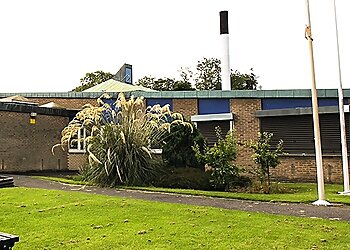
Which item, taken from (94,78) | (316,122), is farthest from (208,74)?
(316,122)

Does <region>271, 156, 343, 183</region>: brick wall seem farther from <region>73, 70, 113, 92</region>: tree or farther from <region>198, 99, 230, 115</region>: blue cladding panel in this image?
<region>73, 70, 113, 92</region>: tree

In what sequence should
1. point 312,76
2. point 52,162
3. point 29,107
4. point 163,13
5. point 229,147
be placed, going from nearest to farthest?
point 312,76 < point 229,147 < point 163,13 < point 29,107 < point 52,162

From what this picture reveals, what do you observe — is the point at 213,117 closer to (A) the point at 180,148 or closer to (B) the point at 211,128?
(B) the point at 211,128

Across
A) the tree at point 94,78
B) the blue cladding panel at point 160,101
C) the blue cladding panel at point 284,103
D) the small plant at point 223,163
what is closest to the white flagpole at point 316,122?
the small plant at point 223,163

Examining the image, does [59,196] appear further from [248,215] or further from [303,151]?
[303,151]

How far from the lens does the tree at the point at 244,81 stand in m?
42.6

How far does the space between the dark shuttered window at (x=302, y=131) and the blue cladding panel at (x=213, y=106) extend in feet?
5.70

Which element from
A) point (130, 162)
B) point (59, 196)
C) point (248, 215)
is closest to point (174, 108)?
point (130, 162)

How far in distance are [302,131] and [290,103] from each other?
1484mm

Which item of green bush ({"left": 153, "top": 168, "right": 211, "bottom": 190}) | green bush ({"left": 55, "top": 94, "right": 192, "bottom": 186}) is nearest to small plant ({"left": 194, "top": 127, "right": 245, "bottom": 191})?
green bush ({"left": 153, "top": 168, "right": 211, "bottom": 190})

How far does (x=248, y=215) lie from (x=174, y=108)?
12894 mm

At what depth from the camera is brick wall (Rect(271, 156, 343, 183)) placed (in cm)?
1524

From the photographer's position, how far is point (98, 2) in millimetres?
12078

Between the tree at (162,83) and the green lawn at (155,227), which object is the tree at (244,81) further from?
the green lawn at (155,227)
